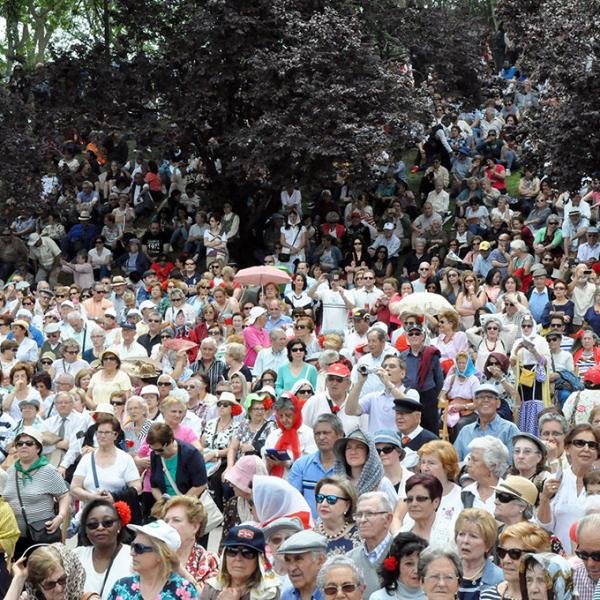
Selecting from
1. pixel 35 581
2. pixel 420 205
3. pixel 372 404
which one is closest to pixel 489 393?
pixel 372 404

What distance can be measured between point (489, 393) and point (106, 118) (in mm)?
15710

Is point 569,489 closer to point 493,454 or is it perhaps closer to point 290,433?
point 493,454

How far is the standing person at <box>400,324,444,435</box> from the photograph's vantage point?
12758mm

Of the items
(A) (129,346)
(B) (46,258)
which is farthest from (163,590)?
(B) (46,258)

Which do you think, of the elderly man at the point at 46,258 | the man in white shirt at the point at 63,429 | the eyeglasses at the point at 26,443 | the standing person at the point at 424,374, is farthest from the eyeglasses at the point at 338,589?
the elderly man at the point at 46,258

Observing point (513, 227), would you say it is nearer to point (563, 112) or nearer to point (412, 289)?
point (563, 112)

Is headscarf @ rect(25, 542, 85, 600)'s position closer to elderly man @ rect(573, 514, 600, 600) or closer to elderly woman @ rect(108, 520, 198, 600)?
elderly woman @ rect(108, 520, 198, 600)

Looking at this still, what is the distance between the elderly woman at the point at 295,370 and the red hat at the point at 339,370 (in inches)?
63.6

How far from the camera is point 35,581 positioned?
7.46m

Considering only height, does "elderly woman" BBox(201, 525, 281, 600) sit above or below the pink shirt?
above

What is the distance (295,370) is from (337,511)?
524 cm

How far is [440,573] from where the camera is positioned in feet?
22.6

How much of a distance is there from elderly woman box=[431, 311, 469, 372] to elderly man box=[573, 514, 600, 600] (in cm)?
714

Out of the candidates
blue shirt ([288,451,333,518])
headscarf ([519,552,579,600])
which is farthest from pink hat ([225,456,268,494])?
headscarf ([519,552,579,600])
